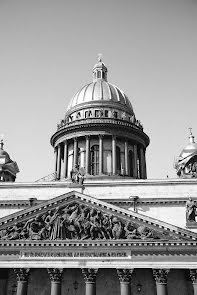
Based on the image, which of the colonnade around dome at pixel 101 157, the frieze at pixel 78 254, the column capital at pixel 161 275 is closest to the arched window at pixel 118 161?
the colonnade around dome at pixel 101 157

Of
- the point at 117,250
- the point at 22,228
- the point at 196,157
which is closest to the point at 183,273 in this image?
the point at 117,250

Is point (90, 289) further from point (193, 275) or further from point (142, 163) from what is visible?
point (142, 163)

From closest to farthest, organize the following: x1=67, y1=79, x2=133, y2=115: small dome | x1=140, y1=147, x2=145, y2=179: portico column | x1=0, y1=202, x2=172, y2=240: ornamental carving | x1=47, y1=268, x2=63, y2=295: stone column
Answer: x1=47, y1=268, x2=63, y2=295: stone column
x1=0, y1=202, x2=172, y2=240: ornamental carving
x1=140, y1=147, x2=145, y2=179: portico column
x1=67, y1=79, x2=133, y2=115: small dome

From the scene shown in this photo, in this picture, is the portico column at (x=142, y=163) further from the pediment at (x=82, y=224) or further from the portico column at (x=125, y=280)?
the portico column at (x=125, y=280)

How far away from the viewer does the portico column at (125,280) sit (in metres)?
29.0

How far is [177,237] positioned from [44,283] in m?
11.9

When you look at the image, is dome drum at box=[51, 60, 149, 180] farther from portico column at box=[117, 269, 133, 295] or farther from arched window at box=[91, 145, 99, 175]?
portico column at box=[117, 269, 133, 295]

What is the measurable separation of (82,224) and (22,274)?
5989 millimetres

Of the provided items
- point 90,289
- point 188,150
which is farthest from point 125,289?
point 188,150

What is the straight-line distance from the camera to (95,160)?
4953 cm

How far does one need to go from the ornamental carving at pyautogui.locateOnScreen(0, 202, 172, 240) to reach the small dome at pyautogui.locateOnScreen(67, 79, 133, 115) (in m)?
25.3

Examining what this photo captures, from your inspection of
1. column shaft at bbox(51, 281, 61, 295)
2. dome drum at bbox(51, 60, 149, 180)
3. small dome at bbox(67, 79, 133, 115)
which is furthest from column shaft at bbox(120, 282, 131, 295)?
small dome at bbox(67, 79, 133, 115)

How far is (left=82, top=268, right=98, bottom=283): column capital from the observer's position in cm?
2944

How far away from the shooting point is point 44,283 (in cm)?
3253
